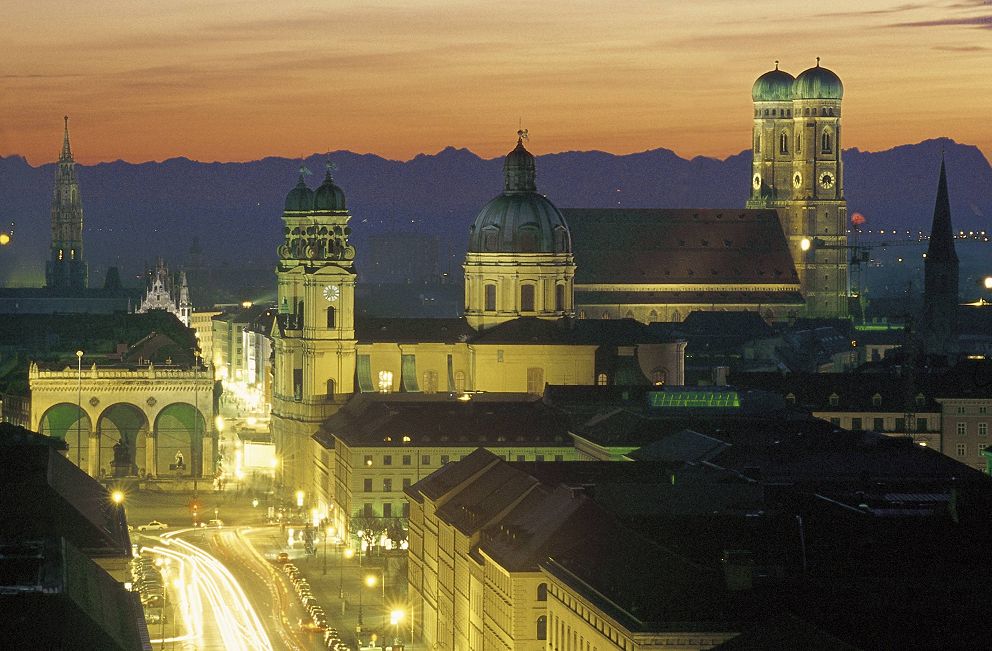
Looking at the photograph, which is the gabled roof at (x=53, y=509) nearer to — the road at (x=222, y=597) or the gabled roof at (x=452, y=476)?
the road at (x=222, y=597)

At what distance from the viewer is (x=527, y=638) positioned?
12381 centimetres

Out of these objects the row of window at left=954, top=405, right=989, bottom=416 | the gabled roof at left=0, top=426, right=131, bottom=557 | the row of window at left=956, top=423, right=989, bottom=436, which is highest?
the row of window at left=954, top=405, right=989, bottom=416

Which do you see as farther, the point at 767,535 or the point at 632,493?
the point at 632,493

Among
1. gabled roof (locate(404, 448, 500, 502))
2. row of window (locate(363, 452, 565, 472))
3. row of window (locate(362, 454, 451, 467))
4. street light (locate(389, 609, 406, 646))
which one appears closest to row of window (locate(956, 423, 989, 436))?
row of window (locate(363, 452, 565, 472))

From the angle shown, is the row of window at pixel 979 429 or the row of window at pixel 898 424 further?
the row of window at pixel 979 429

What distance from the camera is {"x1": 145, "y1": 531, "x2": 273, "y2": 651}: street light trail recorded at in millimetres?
140250

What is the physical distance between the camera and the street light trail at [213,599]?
460 feet

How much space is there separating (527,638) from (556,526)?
530cm

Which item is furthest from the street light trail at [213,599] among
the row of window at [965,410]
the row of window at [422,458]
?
the row of window at [965,410]

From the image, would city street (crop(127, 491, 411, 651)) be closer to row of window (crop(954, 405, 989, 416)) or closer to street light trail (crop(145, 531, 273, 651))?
street light trail (crop(145, 531, 273, 651))

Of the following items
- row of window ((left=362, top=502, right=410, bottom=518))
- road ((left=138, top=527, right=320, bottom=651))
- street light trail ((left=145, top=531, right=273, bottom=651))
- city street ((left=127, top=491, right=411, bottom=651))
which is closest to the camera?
road ((left=138, top=527, right=320, bottom=651))

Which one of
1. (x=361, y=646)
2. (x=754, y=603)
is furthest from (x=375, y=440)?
(x=754, y=603)

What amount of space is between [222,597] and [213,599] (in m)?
0.94

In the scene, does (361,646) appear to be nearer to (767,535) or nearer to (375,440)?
(767,535)
